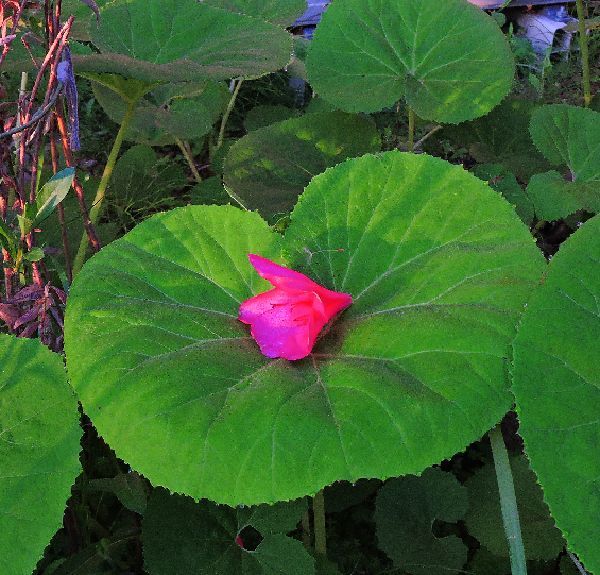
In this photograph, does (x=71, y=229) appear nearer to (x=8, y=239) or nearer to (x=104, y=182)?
(x=104, y=182)

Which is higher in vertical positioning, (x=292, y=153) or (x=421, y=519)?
(x=292, y=153)

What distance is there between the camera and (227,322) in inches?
47.1

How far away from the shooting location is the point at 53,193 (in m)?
1.24

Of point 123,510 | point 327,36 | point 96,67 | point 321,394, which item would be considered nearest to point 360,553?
point 123,510

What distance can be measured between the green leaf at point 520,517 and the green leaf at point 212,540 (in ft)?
1.36

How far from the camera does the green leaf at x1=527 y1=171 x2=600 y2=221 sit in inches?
67.3

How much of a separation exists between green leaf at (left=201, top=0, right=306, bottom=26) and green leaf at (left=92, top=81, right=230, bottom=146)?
282 millimetres

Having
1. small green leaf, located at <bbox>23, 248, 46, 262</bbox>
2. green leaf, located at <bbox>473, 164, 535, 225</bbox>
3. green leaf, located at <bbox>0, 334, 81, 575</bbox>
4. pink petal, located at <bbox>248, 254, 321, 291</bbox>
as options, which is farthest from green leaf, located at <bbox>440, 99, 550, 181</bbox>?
green leaf, located at <bbox>0, 334, 81, 575</bbox>

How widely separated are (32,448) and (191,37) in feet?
3.89

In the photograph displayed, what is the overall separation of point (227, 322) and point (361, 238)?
0.94ft

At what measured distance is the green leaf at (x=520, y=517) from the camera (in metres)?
1.38

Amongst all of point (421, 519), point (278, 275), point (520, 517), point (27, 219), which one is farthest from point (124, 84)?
point (520, 517)

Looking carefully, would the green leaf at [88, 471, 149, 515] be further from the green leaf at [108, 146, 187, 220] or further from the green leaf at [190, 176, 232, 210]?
the green leaf at [108, 146, 187, 220]

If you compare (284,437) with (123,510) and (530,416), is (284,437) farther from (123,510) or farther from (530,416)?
(123,510)
